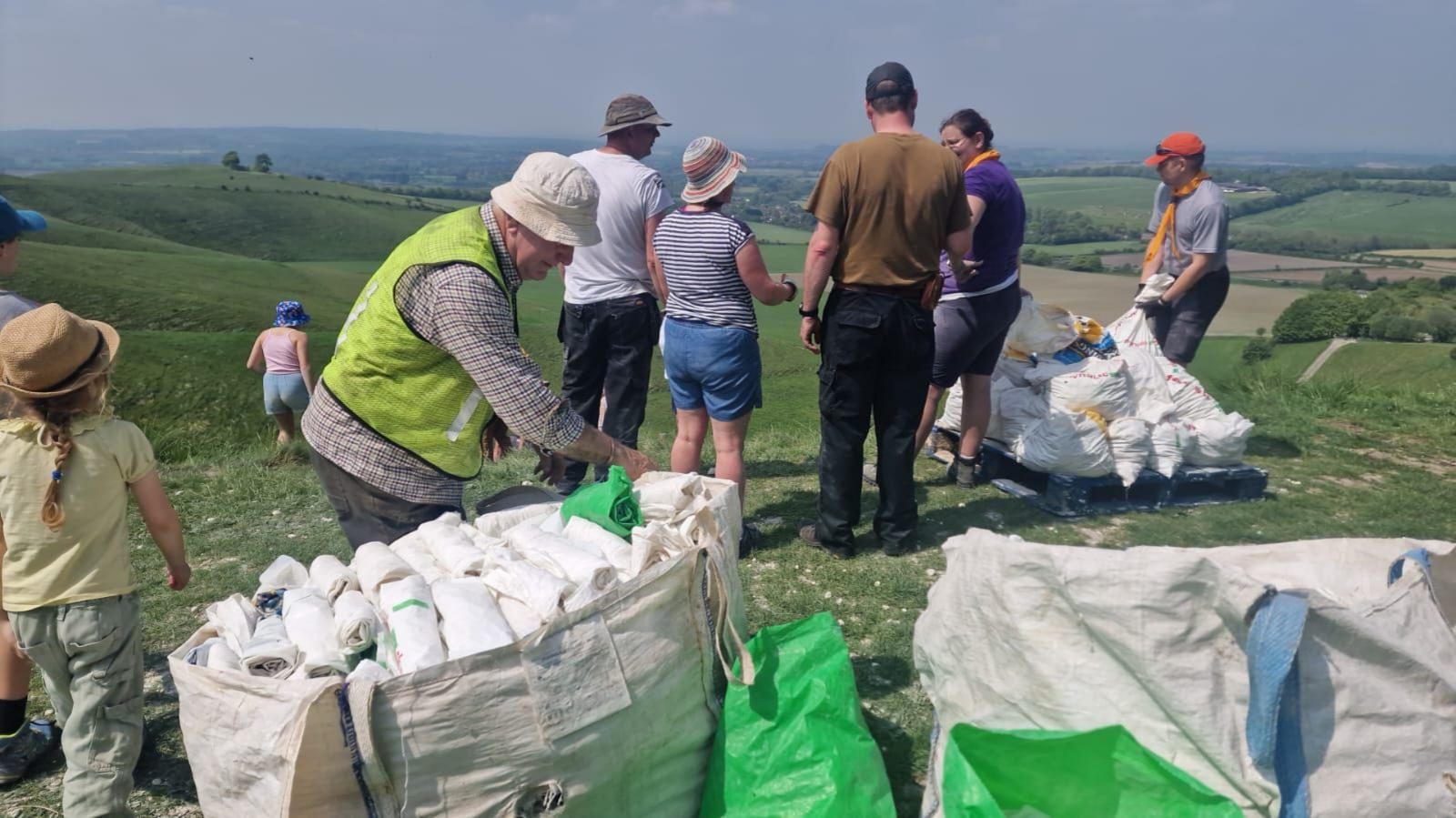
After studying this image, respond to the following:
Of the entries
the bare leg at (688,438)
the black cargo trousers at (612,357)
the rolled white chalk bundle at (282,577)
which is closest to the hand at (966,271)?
the bare leg at (688,438)

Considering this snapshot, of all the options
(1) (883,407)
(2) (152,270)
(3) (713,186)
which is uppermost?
(3) (713,186)

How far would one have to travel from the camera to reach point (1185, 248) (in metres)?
6.01

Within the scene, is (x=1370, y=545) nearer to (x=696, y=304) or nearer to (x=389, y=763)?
(x=389, y=763)

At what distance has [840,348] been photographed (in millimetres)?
4156

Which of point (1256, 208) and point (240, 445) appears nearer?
point (240, 445)

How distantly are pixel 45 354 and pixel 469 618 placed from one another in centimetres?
133

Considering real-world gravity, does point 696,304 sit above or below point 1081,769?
above

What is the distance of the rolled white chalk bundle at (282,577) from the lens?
2.44m

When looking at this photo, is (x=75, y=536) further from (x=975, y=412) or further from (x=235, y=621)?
(x=975, y=412)

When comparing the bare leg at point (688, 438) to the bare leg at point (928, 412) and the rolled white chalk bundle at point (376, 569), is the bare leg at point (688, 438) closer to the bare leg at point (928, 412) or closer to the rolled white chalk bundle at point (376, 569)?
the bare leg at point (928, 412)

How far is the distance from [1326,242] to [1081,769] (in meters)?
45.4

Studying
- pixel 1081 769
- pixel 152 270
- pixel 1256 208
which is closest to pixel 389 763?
pixel 1081 769

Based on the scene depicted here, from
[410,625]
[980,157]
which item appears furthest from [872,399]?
[410,625]

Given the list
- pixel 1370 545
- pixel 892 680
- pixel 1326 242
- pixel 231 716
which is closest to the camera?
pixel 231 716
